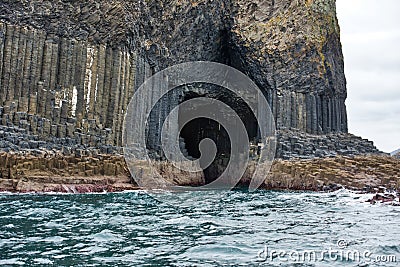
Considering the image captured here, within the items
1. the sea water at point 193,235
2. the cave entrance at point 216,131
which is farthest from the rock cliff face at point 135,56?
the sea water at point 193,235

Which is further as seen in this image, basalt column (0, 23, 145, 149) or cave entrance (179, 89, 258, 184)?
cave entrance (179, 89, 258, 184)

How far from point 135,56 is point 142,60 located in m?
1.12

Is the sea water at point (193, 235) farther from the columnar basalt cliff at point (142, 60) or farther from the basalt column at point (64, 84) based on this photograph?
the columnar basalt cliff at point (142, 60)

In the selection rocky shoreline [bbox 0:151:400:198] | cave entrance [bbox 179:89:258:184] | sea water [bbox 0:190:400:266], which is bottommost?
sea water [bbox 0:190:400:266]

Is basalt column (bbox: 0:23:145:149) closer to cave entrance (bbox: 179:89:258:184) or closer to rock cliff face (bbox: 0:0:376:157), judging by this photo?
rock cliff face (bbox: 0:0:376:157)

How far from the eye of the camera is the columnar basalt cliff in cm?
2514

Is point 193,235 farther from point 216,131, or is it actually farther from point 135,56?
point 216,131

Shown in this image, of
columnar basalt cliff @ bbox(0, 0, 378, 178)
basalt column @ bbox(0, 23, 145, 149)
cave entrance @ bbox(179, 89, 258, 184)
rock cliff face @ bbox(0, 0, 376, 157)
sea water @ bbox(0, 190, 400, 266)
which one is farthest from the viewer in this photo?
cave entrance @ bbox(179, 89, 258, 184)

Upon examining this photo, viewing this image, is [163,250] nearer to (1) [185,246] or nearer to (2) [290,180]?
(1) [185,246]

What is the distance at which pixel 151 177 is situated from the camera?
27.8 m

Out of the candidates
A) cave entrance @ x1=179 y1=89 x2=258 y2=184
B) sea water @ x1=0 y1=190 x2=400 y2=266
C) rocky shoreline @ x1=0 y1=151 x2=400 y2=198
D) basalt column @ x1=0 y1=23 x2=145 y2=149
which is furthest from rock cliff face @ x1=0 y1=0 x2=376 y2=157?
sea water @ x1=0 y1=190 x2=400 y2=266

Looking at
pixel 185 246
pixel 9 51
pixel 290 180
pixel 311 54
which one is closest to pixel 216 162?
pixel 311 54

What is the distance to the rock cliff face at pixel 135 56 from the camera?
25266 mm

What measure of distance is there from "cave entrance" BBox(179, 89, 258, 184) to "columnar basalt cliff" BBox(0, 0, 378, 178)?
2045mm
